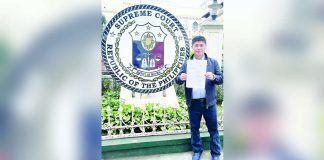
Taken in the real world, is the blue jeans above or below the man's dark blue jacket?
below

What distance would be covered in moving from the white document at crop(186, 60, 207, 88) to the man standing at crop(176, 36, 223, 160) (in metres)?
0.04

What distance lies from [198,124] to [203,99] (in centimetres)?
28

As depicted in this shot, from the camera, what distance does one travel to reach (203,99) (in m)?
2.76

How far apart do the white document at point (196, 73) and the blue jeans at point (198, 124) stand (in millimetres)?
224

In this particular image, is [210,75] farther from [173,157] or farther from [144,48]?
[173,157]

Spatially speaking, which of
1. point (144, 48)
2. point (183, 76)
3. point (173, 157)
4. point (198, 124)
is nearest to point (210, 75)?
point (183, 76)

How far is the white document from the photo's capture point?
2637 mm

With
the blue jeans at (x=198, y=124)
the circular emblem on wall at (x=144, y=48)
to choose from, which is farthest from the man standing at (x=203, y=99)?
the circular emblem on wall at (x=144, y=48)

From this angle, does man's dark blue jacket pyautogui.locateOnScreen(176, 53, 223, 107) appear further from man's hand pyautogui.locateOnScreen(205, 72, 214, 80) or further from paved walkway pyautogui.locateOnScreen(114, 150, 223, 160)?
paved walkway pyautogui.locateOnScreen(114, 150, 223, 160)

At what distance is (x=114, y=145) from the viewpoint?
2883 mm

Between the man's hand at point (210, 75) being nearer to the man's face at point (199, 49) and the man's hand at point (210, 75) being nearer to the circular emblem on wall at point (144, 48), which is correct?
the man's face at point (199, 49)

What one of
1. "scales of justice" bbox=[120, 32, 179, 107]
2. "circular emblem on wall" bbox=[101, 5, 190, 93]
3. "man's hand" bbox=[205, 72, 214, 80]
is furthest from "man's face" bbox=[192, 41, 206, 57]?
"scales of justice" bbox=[120, 32, 179, 107]
